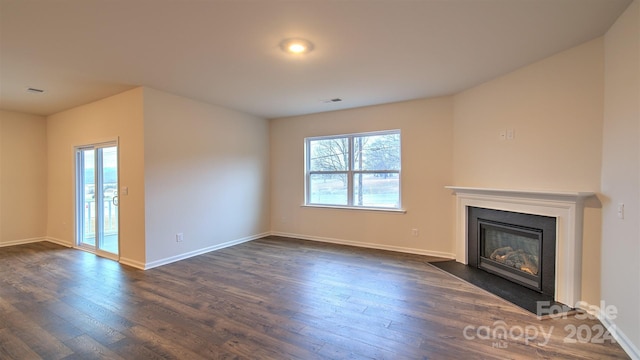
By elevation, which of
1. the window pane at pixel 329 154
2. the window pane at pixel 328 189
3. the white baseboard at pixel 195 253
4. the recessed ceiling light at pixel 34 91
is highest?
the recessed ceiling light at pixel 34 91

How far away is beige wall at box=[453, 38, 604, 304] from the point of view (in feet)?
8.50

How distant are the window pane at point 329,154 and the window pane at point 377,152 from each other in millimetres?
214

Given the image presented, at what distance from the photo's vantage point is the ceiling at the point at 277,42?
207 cm

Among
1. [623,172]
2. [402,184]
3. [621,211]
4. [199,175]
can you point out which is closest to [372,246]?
[402,184]

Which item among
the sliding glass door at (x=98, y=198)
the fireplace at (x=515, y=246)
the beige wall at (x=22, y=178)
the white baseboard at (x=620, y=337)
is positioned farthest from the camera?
the beige wall at (x=22, y=178)

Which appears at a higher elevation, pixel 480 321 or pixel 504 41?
pixel 504 41

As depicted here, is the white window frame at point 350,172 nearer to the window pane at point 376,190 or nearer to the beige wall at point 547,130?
the window pane at point 376,190

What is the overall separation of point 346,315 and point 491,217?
2263mm

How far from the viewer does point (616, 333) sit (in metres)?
2.19

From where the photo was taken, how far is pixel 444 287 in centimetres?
320

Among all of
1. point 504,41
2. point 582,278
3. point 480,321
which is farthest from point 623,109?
point 480,321

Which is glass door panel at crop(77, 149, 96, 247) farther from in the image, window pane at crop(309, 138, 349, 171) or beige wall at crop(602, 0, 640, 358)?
beige wall at crop(602, 0, 640, 358)

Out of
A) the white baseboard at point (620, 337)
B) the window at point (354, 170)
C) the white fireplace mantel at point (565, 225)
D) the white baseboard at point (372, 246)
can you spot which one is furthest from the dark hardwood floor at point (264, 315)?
the window at point (354, 170)

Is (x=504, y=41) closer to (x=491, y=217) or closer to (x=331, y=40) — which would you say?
(x=331, y=40)
